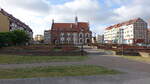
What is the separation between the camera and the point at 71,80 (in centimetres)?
981

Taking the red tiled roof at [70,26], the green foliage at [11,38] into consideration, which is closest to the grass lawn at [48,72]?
the green foliage at [11,38]

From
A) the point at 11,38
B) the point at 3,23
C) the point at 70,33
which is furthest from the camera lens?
the point at 70,33

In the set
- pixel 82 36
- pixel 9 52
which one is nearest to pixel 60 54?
pixel 9 52

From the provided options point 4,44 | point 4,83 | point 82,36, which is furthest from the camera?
point 82,36

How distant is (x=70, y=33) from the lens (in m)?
104

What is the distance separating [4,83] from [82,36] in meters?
94.3

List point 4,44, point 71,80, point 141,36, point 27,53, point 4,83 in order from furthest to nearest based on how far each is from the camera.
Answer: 1. point 141,36
2. point 4,44
3. point 27,53
4. point 71,80
5. point 4,83

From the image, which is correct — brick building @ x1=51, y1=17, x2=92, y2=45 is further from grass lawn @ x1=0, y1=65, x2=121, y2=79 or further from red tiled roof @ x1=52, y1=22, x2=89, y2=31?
grass lawn @ x1=0, y1=65, x2=121, y2=79

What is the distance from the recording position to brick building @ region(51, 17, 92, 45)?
4023 inches

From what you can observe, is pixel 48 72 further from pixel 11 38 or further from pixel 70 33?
pixel 70 33

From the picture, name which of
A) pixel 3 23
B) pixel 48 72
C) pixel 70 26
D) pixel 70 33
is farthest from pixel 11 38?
pixel 70 26

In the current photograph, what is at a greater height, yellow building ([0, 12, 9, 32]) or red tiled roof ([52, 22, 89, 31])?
red tiled roof ([52, 22, 89, 31])

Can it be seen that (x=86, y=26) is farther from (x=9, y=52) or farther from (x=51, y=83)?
(x=51, y=83)

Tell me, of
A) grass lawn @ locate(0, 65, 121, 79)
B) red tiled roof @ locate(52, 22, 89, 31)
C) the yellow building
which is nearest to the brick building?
red tiled roof @ locate(52, 22, 89, 31)
